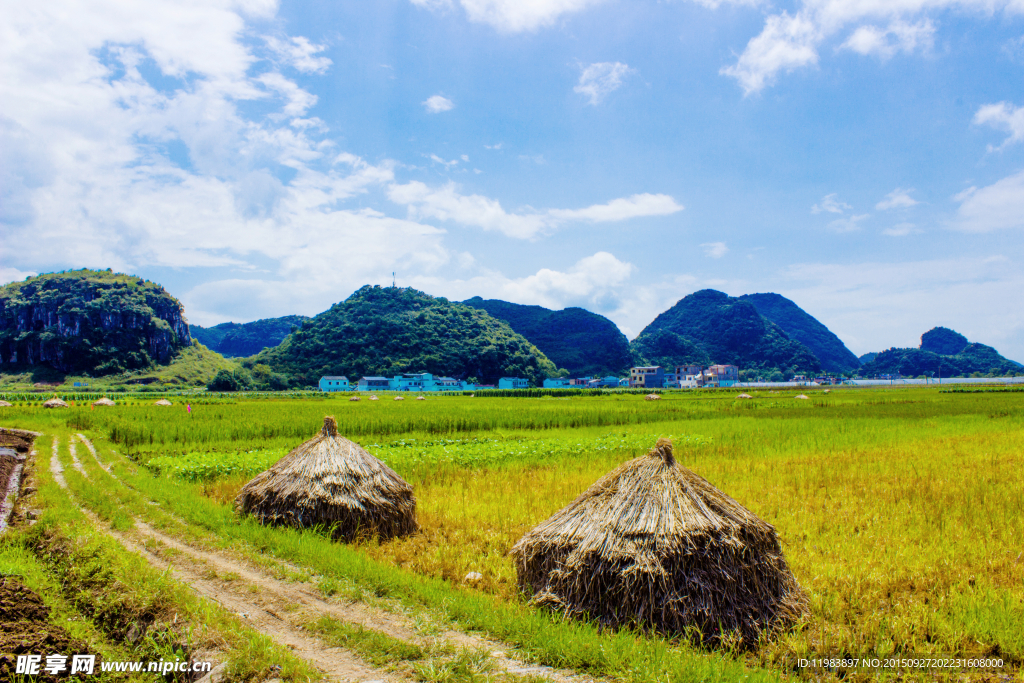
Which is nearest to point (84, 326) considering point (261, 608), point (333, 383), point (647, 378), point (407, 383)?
point (333, 383)

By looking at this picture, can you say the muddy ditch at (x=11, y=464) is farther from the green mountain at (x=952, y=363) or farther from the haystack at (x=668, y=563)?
the green mountain at (x=952, y=363)

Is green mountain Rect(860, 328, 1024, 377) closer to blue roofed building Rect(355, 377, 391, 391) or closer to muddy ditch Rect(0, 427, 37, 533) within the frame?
blue roofed building Rect(355, 377, 391, 391)

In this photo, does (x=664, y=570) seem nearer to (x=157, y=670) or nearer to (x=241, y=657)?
(x=241, y=657)

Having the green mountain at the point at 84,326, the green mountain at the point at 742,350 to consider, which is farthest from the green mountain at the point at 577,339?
the green mountain at the point at 84,326

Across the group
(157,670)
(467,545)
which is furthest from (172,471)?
(157,670)

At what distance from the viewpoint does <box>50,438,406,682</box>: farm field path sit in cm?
439

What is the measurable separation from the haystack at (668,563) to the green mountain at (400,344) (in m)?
102

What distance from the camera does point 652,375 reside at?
12381 centimetres

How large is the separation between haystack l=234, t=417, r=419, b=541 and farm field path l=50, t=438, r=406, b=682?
1455 mm

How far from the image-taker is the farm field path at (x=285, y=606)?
14.8 feet

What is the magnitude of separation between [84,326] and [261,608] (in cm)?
15696

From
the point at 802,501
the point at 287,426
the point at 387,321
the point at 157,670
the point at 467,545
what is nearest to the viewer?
the point at 157,670

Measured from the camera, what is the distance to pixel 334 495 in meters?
8.63

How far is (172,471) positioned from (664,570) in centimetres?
1367
